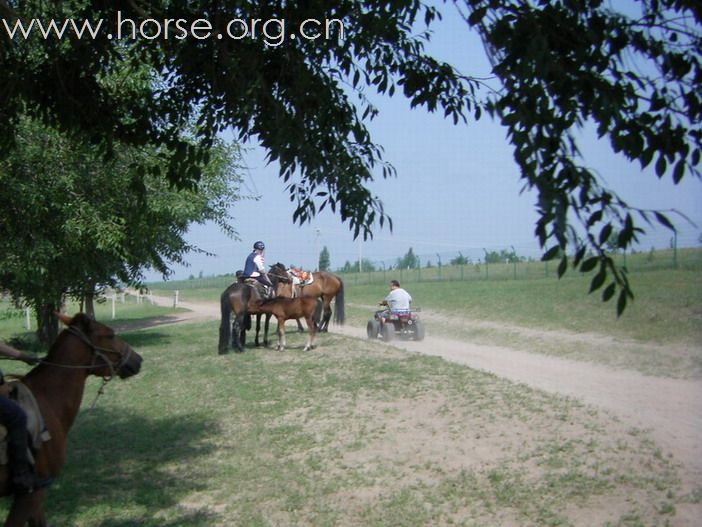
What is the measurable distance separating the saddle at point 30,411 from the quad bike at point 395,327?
15770 mm

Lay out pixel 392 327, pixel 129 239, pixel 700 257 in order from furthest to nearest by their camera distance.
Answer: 1. pixel 700 257
2. pixel 392 327
3. pixel 129 239

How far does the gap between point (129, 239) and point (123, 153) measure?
2999mm

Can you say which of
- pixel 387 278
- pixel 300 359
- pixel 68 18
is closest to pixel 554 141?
pixel 68 18

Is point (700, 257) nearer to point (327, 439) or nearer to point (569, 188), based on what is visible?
point (327, 439)

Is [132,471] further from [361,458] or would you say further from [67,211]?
[67,211]

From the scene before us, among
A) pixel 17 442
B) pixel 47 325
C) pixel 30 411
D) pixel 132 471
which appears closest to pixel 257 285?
pixel 47 325

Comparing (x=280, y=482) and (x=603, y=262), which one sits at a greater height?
(x=603, y=262)

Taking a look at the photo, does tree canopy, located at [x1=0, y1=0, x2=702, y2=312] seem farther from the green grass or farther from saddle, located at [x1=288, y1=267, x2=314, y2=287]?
saddle, located at [x1=288, y1=267, x2=314, y2=287]

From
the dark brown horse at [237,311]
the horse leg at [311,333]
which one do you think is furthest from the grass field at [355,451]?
the dark brown horse at [237,311]

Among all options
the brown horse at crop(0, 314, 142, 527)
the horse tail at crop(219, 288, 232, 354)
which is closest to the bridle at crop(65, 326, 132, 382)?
the brown horse at crop(0, 314, 142, 527)

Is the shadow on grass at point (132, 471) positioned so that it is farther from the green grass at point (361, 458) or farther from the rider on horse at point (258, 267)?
the rider on horse at point (258, 267)

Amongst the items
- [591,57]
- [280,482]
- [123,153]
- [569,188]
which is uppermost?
[123,153]

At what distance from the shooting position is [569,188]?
3.46 metres

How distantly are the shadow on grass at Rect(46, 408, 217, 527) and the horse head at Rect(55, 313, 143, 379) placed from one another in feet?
5.63
